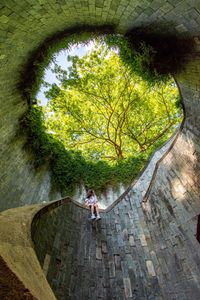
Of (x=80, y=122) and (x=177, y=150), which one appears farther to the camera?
(x=80, y=122)

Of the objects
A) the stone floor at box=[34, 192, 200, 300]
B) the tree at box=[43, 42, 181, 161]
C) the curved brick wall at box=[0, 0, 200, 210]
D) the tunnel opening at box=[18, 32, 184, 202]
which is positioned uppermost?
the tree at box=[43, 42, 181, 161]

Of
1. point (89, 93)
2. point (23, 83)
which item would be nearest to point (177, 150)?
point (23, 83)

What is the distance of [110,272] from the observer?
4.84 metres

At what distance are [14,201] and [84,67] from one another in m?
8.67

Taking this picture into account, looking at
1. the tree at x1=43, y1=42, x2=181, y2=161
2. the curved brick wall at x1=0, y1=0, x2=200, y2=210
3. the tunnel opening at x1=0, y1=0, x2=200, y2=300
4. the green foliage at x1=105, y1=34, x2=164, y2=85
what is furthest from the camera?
the tree at x1=43, y1=42, x2=181, y2=161

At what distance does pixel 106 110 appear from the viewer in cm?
1352

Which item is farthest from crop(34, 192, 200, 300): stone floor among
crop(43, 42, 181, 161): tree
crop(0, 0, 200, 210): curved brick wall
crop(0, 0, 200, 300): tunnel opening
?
crop(43, 42, 181, 161): tree

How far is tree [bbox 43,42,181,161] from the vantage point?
12.3 m

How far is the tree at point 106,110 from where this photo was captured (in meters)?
12.3

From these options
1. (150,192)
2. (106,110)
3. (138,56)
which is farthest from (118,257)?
(106,110)

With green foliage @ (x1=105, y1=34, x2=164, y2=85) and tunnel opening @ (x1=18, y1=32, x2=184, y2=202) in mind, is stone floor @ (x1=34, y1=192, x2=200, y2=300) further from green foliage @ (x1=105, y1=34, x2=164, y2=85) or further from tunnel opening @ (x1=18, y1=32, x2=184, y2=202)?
green foliage @ (x1=105, y1=34, x2=164, y2=85)

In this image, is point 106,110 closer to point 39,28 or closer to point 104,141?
point 104,141

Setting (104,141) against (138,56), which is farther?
(104,141)

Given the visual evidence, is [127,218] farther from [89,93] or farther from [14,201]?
[89,93]
